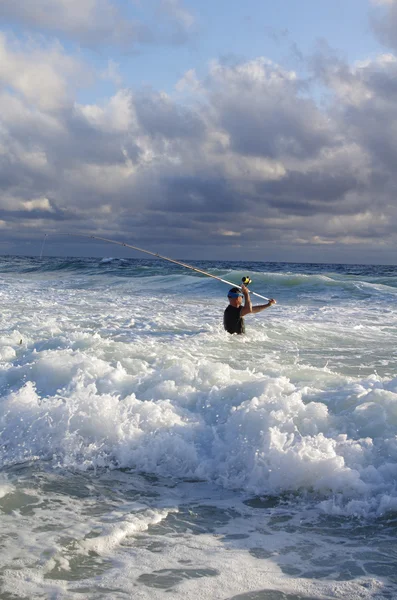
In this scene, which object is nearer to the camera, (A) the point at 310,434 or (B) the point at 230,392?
(A) the point at 310,434

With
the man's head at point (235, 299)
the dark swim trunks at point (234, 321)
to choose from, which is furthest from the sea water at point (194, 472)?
the man's head at point (235, 299)

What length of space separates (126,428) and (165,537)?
178cm

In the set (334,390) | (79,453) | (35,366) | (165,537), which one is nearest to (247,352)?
(334,390)

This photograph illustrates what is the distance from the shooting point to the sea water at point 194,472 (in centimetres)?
303

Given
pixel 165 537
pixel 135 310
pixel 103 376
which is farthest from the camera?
pixel 135 310

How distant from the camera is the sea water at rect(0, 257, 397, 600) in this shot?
3.03 meters

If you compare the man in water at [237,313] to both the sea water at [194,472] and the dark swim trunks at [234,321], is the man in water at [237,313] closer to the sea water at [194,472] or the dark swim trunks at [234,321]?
the dark swim trunks at [234,321]

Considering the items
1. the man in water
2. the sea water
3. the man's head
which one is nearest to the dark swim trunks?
the man in water

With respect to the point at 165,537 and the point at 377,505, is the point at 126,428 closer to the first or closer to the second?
the point at 165,537

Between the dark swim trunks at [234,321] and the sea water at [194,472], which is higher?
the dark swim trunks at [234,321]

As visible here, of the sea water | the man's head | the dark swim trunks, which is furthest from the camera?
the man's head

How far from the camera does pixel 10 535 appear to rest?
336 cm

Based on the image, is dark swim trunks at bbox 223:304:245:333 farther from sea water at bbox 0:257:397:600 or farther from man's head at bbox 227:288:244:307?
sea water at bbox 0:257:397:600

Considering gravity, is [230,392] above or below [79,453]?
above
